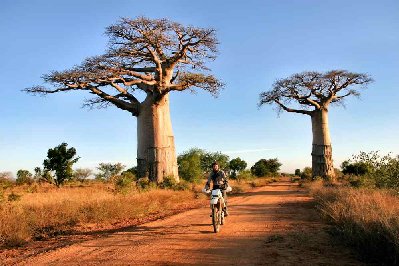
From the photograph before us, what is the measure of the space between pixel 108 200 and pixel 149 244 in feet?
15.8

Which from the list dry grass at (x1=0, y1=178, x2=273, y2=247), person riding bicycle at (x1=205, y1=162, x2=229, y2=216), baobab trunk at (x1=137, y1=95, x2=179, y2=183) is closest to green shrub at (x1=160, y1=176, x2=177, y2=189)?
baobab trunk at (x1=137, y1=95, x2=179, y2=183)

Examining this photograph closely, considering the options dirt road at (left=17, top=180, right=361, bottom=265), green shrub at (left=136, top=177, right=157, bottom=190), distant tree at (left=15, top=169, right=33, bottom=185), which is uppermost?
distant tree at (left=15, top=169, right=33, bottom=185)

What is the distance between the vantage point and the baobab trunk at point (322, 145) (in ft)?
91.1

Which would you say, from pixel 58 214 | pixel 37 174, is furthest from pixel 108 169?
pixel 58 214

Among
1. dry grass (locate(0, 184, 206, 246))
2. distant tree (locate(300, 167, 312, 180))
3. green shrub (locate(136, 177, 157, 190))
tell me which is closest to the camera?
dry grass (locate(0, 184, 206, 246))

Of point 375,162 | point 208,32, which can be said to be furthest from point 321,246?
point 208,32

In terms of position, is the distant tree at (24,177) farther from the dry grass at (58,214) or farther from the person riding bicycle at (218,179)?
the person riding bicycle at (218,179)

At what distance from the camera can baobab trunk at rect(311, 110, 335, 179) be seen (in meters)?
27.8

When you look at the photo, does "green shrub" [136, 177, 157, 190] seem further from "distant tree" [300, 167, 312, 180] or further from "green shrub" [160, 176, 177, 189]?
"distant tree" [300, 167, 312, 180]

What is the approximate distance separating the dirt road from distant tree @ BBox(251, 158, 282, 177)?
50.1m

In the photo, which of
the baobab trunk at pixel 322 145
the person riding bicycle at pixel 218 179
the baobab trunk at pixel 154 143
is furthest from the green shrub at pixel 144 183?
the baobab trunk at pixel 322 145

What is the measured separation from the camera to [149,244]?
267 inches

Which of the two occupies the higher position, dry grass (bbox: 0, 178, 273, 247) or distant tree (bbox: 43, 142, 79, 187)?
distant tree (bbox: 43, 142, 79, 187)

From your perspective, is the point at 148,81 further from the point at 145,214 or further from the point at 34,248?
the point at 34,248
